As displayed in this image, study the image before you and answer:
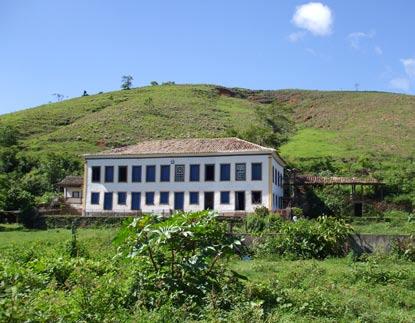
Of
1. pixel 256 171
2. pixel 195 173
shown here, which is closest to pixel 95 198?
pixel 195 173

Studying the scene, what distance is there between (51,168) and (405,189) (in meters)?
37.4

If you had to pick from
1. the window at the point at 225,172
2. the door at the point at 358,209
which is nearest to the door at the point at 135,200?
the window at the point at 225,172

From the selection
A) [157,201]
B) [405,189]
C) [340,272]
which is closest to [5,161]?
[157,201]

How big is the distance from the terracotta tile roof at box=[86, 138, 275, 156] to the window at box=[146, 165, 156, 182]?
1.16 meters

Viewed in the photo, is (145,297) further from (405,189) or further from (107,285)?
(405,189)

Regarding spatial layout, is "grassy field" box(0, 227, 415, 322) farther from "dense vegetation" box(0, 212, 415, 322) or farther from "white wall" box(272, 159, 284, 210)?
"white wall" box(272, 159, 284, 210)

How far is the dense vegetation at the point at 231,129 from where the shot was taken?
61.4 m

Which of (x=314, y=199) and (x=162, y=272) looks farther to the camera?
(x=314, y=199)

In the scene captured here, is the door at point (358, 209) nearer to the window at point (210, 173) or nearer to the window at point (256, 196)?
the window at point (256, 196)

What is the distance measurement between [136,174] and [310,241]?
24891 millimetres

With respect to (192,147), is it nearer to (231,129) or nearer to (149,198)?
(149,198)

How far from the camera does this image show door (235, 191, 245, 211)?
146ft

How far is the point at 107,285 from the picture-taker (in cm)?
1138

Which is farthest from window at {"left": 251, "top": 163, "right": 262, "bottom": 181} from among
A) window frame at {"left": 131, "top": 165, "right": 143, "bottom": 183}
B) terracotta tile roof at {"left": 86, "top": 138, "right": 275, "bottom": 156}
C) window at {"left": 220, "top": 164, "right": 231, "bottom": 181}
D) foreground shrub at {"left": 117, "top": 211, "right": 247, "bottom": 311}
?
foreground shrub at {"left": 117, "top": 211, "right": 247, "bottom": 311}
